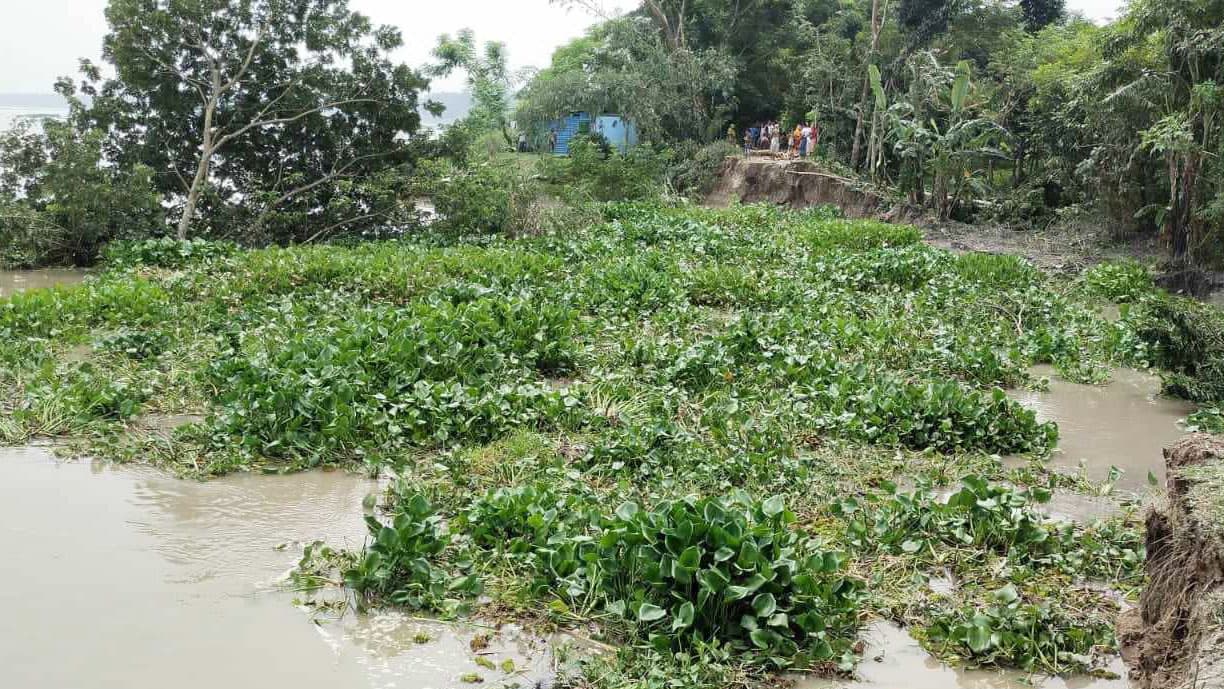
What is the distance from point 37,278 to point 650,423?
1164cm

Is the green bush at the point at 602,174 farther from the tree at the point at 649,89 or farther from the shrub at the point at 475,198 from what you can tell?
the shrub at the point at 475,198

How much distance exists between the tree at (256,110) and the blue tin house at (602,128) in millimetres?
12275

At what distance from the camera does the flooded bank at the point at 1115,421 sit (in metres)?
6.77

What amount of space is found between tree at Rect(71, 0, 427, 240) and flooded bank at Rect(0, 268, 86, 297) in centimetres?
175

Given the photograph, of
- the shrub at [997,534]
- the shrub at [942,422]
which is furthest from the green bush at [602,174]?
the shrub at [997,534]

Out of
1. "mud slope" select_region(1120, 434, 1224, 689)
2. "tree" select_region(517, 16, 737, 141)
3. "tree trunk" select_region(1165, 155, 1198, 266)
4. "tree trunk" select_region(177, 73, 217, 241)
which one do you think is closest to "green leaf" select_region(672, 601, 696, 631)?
"mud slope" select_region(1120, 434, 1224, 689)

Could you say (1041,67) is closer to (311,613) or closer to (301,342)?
(301,342)

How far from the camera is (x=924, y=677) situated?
4074 millimetres

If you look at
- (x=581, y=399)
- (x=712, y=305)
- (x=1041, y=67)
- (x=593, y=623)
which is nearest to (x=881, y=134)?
(x=1041, y=67)

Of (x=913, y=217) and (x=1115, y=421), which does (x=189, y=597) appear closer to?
(x=1115, y=421)

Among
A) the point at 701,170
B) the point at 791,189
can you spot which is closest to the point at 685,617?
the point at 791,189

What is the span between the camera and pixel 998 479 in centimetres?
627

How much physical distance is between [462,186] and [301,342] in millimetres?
9017

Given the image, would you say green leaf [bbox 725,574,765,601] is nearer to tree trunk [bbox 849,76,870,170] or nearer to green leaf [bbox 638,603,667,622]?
green leaf [bbox 638,603,667,622]
